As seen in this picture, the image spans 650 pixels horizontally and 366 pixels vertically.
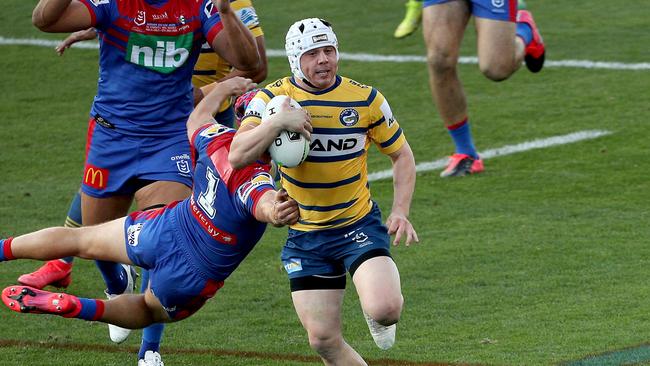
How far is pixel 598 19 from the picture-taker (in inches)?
698

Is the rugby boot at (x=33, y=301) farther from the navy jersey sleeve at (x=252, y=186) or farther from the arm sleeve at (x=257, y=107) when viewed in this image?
the arm sleeve at (x=257, y=107)

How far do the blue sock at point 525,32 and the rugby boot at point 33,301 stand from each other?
238 inches

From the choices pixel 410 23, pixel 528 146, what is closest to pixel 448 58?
pixel 528 146

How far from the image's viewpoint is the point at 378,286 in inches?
263

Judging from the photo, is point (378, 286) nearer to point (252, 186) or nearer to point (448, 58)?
point (252, 186)

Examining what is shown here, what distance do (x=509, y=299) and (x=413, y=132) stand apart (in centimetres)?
504

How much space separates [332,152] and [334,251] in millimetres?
505

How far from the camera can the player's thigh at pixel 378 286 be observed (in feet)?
21.9

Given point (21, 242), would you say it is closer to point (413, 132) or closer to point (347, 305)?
point (347, 305)

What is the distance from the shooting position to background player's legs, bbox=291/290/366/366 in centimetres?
676

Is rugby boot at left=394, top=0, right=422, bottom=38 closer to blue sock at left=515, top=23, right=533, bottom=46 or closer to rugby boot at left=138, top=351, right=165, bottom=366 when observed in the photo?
blue sock at left=515, top=23, right=533, bottom=46

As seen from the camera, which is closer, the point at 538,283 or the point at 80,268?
the point at 538,283

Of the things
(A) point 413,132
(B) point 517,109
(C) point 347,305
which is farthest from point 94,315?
(B) point 517,109

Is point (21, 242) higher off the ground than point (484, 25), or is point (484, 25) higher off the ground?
point (21, 242)
